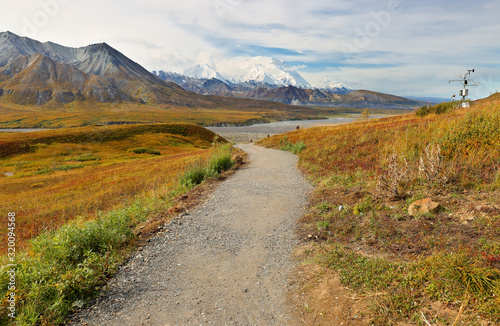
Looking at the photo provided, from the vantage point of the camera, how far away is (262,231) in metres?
8.02

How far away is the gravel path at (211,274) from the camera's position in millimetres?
4621

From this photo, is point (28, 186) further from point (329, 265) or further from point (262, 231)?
point (329, 265)

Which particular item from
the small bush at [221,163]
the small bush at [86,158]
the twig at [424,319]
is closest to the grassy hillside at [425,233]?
the twig at [424,319]

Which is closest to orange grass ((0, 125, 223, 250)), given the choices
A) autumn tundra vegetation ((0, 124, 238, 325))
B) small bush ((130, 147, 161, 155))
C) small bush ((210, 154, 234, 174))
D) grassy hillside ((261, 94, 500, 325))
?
autumn tundra vegetation ((0, 124, 238, 325))

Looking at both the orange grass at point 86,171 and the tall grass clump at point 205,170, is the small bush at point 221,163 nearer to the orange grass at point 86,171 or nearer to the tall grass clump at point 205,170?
the tall grass clump at point 205,170

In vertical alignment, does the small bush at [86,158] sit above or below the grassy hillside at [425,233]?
below

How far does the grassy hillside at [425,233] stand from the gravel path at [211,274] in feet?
3.09

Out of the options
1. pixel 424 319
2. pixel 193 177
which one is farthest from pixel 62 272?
pixel 193 177

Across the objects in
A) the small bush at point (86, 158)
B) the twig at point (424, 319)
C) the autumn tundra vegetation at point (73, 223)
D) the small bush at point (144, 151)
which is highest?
the twig at point (424, 319)

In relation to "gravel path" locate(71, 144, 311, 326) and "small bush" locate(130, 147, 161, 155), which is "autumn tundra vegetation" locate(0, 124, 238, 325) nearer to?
"gravel path" locate(71, 144, 311, 326)

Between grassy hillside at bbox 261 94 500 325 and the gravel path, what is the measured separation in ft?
3.09

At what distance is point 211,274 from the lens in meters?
5.89

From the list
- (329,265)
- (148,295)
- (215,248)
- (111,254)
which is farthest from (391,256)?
(111,254)

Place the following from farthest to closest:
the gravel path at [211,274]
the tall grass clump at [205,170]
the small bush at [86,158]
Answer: the small bush at [86,158] → the tall grass clump at [205,170] → the gravel path at [211,274]
